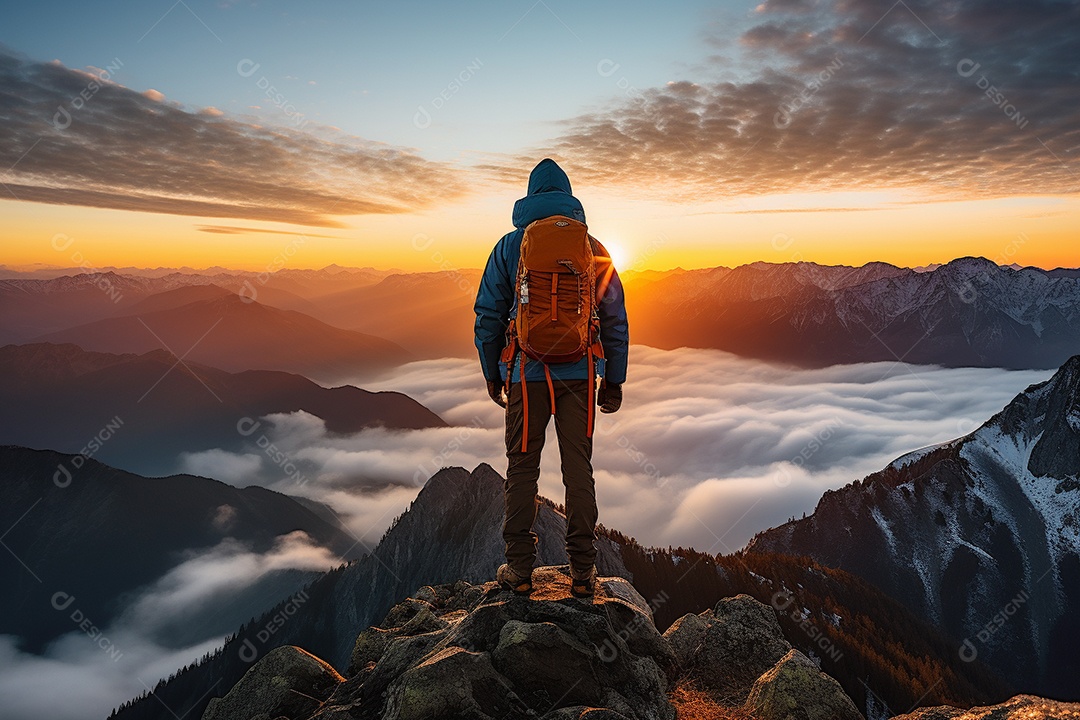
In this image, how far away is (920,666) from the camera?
74.9 m

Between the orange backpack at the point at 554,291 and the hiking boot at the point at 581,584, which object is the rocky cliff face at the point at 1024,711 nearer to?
the hiking boot at the point at 581,584

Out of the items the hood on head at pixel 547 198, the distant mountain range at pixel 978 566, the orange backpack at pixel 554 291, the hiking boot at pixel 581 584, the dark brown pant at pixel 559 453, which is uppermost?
the hood on head at pixel 547 198

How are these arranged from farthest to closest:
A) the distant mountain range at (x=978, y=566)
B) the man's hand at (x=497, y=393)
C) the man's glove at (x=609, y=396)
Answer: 1. the distant mountain range at (x=978, y=566)
2. the man's glove at (x=609, y=396)
3. the man's hand at (x=497, y=393)

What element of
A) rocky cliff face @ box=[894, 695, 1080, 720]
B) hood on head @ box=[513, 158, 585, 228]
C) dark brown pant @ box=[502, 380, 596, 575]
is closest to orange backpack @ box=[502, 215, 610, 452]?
dark brown pant @ box=[502, 380, 596, 575]

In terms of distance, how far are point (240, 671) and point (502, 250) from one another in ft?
538

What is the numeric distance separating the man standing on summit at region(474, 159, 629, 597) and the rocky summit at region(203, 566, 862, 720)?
2.97 ft

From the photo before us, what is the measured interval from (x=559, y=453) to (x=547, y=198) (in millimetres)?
4603

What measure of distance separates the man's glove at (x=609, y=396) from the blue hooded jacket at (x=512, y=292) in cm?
22

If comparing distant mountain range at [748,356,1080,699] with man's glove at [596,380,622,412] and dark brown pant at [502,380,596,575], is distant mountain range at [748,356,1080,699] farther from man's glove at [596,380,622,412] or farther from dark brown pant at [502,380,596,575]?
dark brown pant at [502,380,596,575]

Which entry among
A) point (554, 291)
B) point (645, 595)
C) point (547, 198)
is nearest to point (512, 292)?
point (554, 291)

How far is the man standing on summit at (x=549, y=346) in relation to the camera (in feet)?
28.5

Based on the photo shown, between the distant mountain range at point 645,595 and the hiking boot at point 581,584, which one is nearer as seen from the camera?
the hiking boot at point 581,584

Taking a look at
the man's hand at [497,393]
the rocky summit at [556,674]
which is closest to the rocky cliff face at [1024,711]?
the rocky summit at [556,674]

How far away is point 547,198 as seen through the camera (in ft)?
30.5
